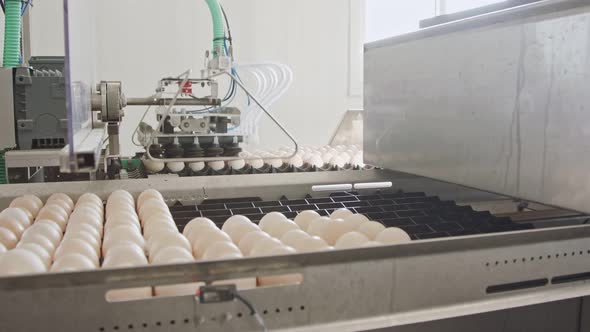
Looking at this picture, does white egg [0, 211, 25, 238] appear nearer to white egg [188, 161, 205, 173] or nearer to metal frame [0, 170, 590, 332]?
metal frame [0, 170, 590, 332]

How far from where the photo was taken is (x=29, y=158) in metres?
1.98

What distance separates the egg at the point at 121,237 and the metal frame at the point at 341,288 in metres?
0.38

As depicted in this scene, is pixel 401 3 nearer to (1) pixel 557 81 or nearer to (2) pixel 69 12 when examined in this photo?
(1) pixel 557 81

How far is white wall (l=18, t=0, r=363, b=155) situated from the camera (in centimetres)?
460

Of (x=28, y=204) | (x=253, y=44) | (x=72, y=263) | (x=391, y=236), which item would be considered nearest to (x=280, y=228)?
(x=391, y=236)

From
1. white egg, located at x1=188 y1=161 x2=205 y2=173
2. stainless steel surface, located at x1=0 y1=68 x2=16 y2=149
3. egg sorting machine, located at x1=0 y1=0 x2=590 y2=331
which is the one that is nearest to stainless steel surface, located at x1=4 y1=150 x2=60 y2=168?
stainless steel surface, located at x1=0 y1=68 x2=16 y2=149

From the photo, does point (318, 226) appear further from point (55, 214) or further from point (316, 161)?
point (316, 161)

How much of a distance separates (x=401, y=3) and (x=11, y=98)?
4751mm

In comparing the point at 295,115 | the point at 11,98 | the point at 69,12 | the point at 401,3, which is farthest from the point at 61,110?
the point at 401,3

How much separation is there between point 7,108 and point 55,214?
85 cm

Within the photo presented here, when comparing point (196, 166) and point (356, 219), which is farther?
point (196, 166)

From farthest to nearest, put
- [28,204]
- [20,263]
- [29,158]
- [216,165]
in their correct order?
[216,165] < [29,158] < [28,204] < [20,263]

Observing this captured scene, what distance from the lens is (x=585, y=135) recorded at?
114cm

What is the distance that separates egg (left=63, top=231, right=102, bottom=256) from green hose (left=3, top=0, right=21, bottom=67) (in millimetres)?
1353
